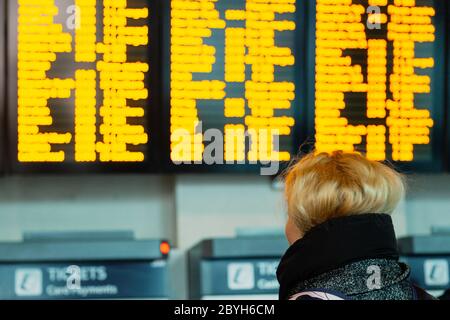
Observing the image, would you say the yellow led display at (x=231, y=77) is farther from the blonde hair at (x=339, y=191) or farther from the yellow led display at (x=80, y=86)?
the blonde hair at (x=339, y=191)

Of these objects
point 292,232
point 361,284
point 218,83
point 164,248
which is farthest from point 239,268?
point 361,284

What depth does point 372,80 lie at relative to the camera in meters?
2.74

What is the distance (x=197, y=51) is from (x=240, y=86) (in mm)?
175

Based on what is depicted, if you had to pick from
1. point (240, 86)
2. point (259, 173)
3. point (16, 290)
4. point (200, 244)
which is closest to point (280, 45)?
point (240, 86)

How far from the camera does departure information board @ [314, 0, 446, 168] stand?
8.93 ft

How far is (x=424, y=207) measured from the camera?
3.17m

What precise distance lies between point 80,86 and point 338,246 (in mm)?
1556

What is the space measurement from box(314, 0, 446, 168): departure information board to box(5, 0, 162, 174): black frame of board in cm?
51

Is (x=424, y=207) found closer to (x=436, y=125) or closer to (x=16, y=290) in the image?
(x=436, y=125)

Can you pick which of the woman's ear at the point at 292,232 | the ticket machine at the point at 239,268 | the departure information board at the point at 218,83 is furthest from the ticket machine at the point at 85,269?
the woman's ear at the point at 292,232

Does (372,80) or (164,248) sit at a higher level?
(372,80)

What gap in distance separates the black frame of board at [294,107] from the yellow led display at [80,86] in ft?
0.24

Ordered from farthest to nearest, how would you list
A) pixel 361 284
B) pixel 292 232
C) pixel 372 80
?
pixel 372 80, pixel 292 232, pixel 361 284

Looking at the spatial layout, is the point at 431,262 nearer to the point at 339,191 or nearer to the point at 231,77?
the point at 231,77
